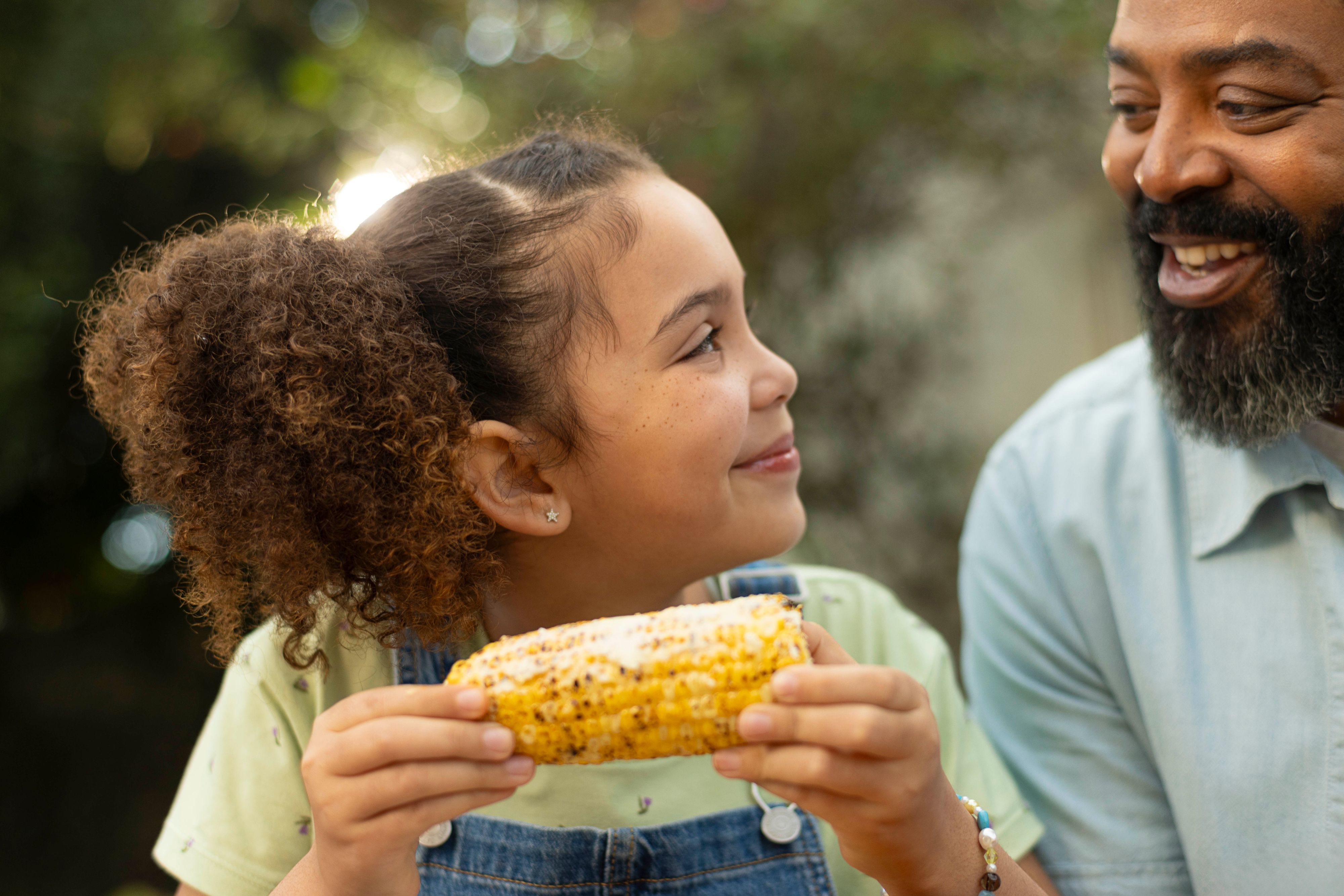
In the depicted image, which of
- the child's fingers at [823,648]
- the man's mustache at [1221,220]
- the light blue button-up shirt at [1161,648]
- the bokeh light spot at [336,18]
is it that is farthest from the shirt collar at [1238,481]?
the bokeh light spot at [336,18]

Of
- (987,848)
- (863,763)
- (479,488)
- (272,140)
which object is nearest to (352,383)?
(479,488)

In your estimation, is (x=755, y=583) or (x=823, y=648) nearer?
(x=823, y=648)

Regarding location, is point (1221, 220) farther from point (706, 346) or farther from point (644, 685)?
point (644, 685)

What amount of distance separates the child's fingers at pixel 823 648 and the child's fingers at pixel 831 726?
0.18 metres

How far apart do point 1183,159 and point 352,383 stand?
1.35m

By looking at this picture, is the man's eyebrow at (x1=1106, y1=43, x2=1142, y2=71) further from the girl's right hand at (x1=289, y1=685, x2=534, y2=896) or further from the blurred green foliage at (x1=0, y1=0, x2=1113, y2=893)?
the blurred green foliage at (x1=0, y1=0, x2=1113, y2=893)

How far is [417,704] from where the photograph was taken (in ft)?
4.06

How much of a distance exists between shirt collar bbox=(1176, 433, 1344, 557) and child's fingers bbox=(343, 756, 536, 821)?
1.30 m

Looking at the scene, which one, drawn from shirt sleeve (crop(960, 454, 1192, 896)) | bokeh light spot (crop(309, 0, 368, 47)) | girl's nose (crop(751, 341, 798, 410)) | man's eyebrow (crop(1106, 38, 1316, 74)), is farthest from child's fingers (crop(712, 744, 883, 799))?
bokeh light spot (crop(309, 0, 368, 47))

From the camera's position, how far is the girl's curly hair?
1486mm

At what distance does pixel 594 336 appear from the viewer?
5.36 ft

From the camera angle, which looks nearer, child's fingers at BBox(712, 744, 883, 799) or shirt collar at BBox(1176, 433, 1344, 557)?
child's fingers at BBox(712, 744, 883, 799)

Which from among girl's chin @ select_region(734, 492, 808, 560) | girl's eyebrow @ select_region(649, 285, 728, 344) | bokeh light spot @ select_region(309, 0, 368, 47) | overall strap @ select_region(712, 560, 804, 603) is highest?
bokeh light spot @ select_region(309, 0, 368, 47)

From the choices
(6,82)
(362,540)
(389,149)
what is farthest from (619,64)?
(362,540)
